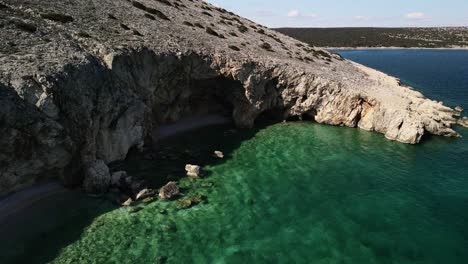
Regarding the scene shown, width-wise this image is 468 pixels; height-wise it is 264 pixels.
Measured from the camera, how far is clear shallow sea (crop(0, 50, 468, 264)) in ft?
71.4

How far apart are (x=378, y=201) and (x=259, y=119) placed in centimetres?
2356

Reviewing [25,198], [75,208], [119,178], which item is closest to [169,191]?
[119,178]

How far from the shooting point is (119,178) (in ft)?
96.4

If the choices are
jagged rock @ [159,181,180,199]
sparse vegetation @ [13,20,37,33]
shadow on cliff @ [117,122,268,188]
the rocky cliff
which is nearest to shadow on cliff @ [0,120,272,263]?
shadow on cliff @ [117,122,268,188]

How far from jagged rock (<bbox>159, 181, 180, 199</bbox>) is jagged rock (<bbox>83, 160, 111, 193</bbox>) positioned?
177 inches

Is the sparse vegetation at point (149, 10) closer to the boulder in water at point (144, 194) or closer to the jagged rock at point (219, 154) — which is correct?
the jagged rock at point (219, 154)

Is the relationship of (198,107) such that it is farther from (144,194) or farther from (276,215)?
(276,215)

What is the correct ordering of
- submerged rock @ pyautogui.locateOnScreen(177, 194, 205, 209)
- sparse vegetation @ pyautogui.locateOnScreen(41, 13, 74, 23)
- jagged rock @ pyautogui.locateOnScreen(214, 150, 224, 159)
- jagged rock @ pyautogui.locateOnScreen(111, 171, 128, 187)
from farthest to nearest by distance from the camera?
jagged rock @ pyautogui.locateOnScreen(214, 150, 224, 159) → sparse vegetation @ pyautogui.locateOnScreen(41, 13, 74, 23) → jagged rock @ pyautogui.locateOnScreen(111, 171, 128, 187) → submerged rock @ pyautogui.locateOnScreen(177, 194, 205, 209)

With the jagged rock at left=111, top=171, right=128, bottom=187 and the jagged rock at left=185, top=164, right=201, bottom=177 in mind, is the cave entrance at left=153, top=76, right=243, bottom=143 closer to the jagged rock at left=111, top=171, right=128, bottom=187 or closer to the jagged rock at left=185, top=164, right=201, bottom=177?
the jagged rock at left=185, top=164, right=201, bottom=177

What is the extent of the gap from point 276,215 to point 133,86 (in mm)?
19191

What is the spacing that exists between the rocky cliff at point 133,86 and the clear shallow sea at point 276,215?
380 centimetres

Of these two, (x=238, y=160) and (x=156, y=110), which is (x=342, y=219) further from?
(x=156, y=110)

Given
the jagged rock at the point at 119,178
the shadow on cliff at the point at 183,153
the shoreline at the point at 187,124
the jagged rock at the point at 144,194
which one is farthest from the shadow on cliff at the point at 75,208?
the jagged rock at the point at 144,194

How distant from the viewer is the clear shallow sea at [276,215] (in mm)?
21766
